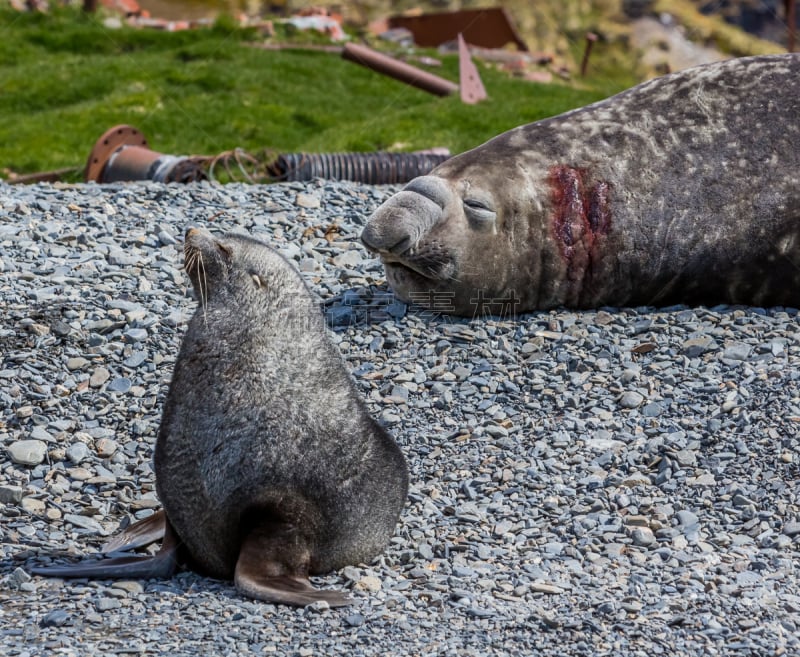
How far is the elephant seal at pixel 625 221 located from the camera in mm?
7238

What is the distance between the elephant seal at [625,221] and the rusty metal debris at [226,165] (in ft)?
8.40

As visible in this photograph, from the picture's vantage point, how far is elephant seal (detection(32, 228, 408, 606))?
457 cm

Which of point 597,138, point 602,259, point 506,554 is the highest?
point 597,138

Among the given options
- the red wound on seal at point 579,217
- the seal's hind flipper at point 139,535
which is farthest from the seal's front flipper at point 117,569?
the red wound on seal at point 579,217

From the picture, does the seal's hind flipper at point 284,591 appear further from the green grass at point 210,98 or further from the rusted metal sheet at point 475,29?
the rusted metal sheet at point 475,29

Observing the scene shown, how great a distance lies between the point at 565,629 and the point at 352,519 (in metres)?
1.04

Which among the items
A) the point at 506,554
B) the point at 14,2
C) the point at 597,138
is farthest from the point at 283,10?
the point at 506,554

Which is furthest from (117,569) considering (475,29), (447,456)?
(475,29)

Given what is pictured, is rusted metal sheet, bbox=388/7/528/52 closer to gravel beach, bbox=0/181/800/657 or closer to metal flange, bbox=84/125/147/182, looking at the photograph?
metal flange, bbox=84/125/147/182

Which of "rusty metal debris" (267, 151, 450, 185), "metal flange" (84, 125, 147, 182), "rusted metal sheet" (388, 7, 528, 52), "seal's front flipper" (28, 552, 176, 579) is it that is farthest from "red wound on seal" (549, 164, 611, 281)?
"rusted metal sheet" (388, 7, 528, 52)

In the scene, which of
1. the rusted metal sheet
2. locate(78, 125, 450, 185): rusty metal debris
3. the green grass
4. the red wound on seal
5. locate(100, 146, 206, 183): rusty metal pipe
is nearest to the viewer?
the red wound on seal

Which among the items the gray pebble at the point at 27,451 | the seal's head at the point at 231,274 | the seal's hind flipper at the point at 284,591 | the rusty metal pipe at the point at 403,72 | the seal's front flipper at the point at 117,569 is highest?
the seal's head at the point at 231,274

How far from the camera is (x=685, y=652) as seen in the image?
398cm

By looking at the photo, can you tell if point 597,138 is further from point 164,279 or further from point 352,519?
point 352,519
